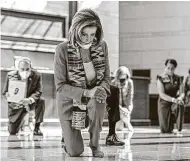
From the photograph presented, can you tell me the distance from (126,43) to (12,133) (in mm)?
15245

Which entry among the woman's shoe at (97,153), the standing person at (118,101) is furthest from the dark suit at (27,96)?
the woman's shoe at (97,153)

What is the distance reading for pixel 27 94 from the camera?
11.4 metres

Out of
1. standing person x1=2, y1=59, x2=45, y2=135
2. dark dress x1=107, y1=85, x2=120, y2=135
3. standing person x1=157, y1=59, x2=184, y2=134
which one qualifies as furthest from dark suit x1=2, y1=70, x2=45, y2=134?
dark dress x1=107, y1=85, x2=120, y2=135

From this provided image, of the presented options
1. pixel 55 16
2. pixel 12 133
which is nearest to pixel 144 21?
pixel 55 16

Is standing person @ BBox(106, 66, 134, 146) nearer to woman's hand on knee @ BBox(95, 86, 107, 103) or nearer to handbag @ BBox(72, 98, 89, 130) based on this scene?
handbag @ BBox(72, 98, 89, 130)

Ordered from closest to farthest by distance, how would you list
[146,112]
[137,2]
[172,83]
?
[172,83] → [146,112] → [137,2]

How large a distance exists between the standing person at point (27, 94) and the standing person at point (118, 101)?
153cm

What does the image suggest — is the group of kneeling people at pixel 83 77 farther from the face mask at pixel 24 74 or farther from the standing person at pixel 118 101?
the face mask at pixel 24 74

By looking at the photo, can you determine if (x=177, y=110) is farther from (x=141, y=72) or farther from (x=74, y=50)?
(x=141, y=72)

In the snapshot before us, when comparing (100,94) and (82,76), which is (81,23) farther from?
(100,94)

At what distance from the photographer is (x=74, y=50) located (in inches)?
239

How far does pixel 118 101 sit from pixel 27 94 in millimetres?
2981

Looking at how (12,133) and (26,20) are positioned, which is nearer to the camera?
(12,133)

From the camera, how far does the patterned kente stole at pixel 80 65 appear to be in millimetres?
6023
